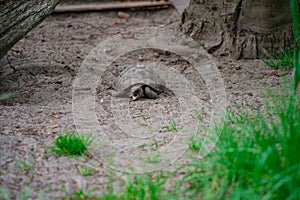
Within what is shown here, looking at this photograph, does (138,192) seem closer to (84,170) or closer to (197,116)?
(84,170)

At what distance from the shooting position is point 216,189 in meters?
2.49

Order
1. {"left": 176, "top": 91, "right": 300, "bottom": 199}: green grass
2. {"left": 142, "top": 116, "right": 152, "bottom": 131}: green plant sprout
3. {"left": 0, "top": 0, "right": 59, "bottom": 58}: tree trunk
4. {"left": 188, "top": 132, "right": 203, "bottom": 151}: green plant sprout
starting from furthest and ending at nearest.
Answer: {"left": 0, "top": 0, "right": 59, "bottom": 58}: tree trunk
{"left": 142, "top": 116, "right": 152, "bottom": 131}: green plant sprout
{"left": 188, "top": 132, "right": 203, "bottom": 151}: green plant sprout
{"left": 176, "top": 91, "right": 300, "bottom": 199}: green grass

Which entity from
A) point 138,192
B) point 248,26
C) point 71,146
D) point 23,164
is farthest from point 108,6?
point 138,192

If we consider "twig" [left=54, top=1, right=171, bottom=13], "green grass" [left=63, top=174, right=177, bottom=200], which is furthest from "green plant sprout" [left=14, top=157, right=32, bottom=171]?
"twig" [left=54, top=1, right=171, bottom=13]

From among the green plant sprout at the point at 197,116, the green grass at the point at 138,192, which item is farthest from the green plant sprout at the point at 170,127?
the green grass at the point at 138,192

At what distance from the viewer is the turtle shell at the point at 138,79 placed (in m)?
4.43

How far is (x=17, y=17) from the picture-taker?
4.00 m

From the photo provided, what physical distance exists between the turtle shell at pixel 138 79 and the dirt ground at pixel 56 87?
15 centimetres

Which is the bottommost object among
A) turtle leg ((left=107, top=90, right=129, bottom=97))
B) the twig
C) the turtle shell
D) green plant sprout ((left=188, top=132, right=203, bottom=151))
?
green plant sprout ((left=188, top=132, right=203, bottom=151))

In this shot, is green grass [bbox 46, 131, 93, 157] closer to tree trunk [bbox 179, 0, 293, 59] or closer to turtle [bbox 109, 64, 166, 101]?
turtle [bbox 109, 64, 166, 101]

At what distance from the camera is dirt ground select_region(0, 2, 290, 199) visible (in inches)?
112

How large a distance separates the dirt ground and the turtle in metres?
0.15

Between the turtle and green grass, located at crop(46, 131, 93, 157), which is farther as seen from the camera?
the turtle

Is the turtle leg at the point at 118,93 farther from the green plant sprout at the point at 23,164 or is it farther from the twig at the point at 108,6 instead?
the twig at the point at 108,6
